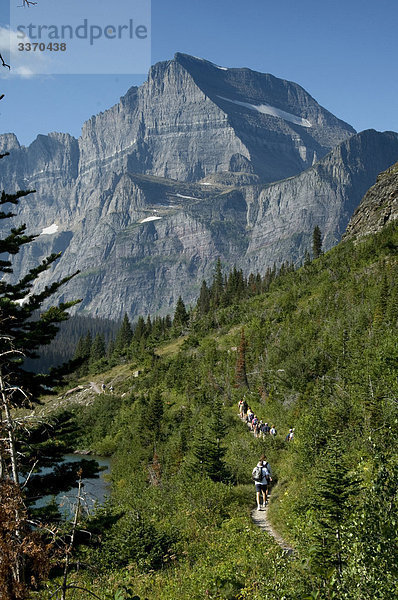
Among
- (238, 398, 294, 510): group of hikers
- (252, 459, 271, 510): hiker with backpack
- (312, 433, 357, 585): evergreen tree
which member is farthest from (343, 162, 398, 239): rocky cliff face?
(312, 433, 357, 585): evergreen tree

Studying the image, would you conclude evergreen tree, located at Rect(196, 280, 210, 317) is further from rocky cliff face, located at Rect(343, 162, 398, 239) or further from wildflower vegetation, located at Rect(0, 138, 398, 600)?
wildflower vegetation, located at Rect(0, 138, 398, 600)

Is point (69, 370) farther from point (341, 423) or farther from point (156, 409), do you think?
point (156, 409)

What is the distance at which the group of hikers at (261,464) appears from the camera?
711 inches

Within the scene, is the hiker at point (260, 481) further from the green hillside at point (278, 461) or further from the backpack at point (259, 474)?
the green hillside at point (278, 461)

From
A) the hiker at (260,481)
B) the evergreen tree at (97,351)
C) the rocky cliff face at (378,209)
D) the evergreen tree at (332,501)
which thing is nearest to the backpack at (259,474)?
the hiker at (260,481)

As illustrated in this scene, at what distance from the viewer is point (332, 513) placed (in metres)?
9.52

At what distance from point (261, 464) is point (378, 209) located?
6262 centimetres

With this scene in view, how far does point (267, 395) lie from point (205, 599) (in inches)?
1078

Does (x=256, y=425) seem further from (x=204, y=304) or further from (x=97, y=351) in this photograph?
(x=97, y=351)

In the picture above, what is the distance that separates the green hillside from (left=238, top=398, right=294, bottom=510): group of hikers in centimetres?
58

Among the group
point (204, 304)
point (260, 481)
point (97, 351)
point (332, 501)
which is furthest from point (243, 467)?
point (97, 351)

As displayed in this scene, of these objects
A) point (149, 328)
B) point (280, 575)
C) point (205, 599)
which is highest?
point (280, 575)

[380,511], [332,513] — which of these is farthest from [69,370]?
[380,511]

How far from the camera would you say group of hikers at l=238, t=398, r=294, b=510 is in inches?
711
